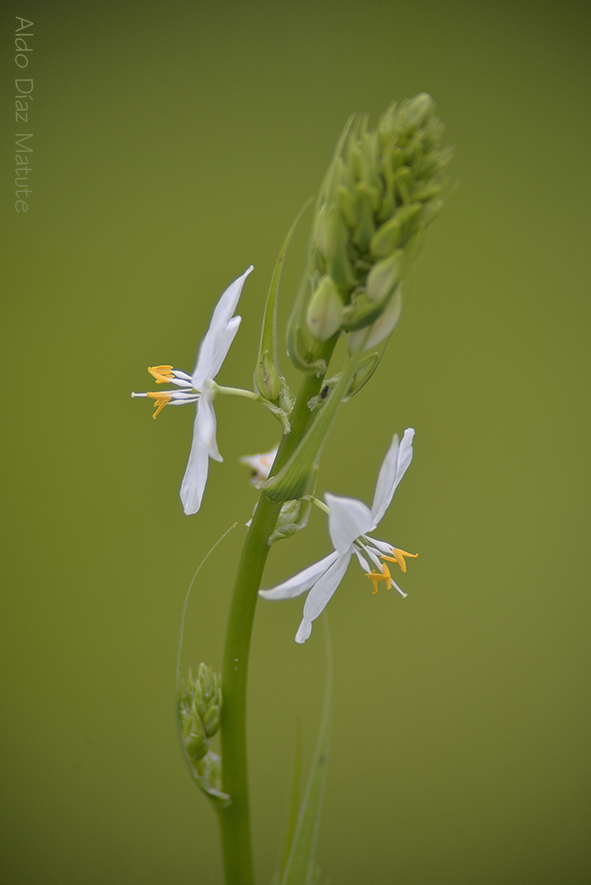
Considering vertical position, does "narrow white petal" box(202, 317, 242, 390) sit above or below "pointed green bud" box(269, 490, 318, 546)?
above

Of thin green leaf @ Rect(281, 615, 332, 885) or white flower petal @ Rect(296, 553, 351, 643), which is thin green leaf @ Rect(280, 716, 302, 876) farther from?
white flower petal @ Rect(296, 553, 351, 643)

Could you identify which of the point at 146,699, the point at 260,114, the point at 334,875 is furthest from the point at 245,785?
the point at 260,114

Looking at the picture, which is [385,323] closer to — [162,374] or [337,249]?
[337,249]

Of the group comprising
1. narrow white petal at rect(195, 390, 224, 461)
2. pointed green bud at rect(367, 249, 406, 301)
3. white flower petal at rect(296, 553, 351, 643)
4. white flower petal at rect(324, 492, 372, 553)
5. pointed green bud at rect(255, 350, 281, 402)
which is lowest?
white flower petal at rect(296, 553, 351, 643)

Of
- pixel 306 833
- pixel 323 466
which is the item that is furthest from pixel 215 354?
pixel 323 466

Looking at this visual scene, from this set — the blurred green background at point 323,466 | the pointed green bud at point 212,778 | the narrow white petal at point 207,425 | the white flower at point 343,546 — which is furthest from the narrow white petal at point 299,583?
the blurred green background at point 323,466

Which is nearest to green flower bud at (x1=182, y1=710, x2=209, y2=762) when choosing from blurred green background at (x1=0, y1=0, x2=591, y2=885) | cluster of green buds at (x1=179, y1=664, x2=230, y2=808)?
cluster of green buds at (x1=179, y1=664, x2=230, y2=808)
